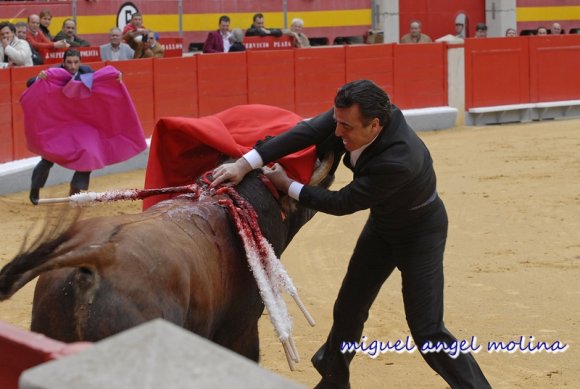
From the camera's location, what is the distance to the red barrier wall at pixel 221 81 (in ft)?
41.4

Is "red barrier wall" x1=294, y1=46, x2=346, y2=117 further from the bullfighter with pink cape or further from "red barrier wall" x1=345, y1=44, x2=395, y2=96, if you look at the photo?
the bullfighter with pink cape

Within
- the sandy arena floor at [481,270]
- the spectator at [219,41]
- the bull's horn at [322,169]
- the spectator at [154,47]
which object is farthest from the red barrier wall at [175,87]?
the bull's horn at [322,169]

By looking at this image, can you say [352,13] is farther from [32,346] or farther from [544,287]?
[32,346]

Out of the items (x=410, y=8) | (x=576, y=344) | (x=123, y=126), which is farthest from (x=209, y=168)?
(x=410, y=8)

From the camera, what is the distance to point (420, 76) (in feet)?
48.7

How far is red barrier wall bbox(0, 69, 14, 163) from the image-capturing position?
10.2m

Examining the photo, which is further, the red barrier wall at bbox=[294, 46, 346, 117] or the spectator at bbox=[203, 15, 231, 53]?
the red barrier wall at bbox=[294, 46, 346, 117]

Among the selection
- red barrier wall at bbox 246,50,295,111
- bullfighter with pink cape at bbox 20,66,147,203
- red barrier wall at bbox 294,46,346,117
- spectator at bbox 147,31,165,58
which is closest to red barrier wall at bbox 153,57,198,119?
spectator at bbox 147,31,165,58

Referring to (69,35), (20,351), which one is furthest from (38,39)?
(20,351)

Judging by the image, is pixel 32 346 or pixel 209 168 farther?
pixel 209 168

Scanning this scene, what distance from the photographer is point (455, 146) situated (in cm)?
1277

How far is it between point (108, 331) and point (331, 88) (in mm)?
11207

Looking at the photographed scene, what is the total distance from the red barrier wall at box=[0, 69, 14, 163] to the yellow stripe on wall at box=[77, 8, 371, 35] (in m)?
3.88

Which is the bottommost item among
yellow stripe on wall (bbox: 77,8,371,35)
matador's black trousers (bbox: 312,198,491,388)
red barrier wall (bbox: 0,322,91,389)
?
matador's black trousers (bbox: 312,198,491,388)
